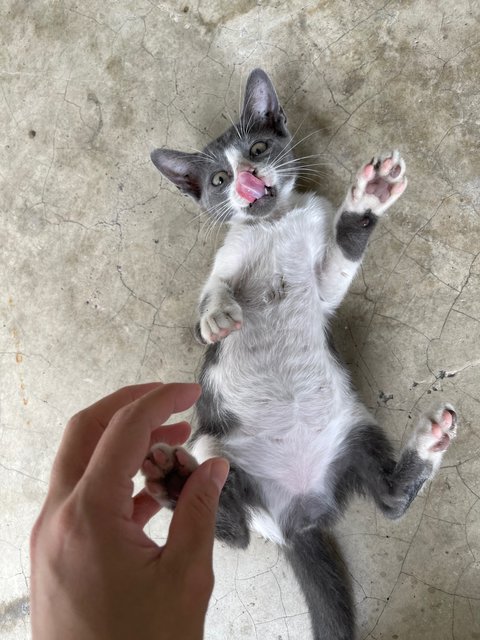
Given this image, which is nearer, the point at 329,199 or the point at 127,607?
the point at 127,607

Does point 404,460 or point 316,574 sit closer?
point 404,460

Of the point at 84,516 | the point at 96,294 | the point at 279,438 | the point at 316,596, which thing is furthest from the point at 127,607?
the point at 96,294

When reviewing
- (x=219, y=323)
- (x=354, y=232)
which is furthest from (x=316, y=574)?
(x=354, y=232)

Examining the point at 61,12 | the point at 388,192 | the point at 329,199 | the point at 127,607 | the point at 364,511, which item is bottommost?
the point at 364,511

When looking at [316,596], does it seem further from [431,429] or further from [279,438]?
[431,429]

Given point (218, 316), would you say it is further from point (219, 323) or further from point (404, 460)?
point (404, 460)

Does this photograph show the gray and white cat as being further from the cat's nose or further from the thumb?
the thumb
